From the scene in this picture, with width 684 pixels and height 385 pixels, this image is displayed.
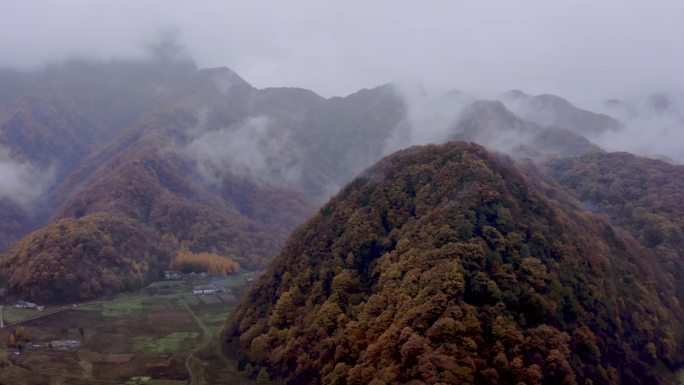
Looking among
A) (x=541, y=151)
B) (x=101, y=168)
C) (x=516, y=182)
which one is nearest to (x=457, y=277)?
(x=516, y=182)

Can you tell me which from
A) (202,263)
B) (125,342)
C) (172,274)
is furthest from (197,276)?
(125,342)

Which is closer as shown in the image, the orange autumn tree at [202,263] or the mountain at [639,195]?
the mountain at [639,195]

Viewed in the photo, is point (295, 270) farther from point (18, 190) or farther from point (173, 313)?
point (18, 190)

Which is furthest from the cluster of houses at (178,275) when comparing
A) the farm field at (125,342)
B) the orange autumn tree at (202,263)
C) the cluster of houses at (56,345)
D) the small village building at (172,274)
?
the cluster of houses at (56,345)

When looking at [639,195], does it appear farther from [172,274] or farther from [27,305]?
[27,305]

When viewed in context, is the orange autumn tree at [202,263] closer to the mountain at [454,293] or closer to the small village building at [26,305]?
the small village building at [26,305]

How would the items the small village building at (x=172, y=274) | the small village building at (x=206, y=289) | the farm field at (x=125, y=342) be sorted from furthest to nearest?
1. the small village building at (x=172, y=274)
2. the small village building at (x=206, y=289)
3. the farm field at (x=125, y=342)

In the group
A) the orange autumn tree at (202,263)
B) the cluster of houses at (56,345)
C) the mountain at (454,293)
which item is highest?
the mountain at (454,293)
